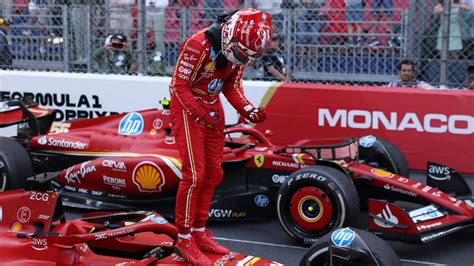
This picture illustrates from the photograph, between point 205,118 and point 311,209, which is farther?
point 311,209

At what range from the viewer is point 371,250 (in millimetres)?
4555

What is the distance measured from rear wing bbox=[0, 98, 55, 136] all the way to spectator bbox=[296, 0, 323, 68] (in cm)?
318

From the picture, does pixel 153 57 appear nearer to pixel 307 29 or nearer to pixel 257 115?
pixel 307 29

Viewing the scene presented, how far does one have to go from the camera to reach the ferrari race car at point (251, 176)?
6352 mm

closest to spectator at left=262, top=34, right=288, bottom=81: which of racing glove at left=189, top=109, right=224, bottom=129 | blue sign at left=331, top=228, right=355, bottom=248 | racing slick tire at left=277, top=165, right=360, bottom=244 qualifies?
racing slick tire at left=277, top=165, right=360, bottom=244

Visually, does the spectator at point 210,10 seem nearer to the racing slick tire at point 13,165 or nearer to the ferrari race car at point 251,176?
the ferrari race car at point 251,176

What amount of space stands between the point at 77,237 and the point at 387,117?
4.84 m

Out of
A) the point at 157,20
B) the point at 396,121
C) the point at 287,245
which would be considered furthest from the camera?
the point at 157,20

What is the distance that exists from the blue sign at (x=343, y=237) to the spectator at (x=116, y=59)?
5956 mm

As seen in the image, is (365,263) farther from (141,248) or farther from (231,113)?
(231,113)

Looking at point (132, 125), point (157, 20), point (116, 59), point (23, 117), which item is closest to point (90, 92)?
point (116, 59)

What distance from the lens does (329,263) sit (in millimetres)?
4656

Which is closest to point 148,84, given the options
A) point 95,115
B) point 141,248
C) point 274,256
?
point 95,115

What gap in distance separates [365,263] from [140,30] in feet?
20.7
